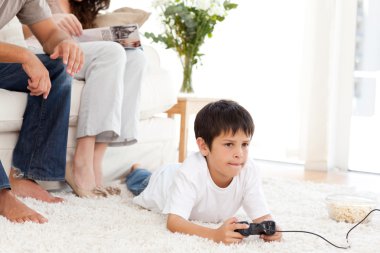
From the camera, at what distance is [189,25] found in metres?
3.49

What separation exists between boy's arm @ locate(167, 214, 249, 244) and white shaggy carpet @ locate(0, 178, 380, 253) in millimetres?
24

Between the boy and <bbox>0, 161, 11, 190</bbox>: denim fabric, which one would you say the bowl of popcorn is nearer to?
the boy

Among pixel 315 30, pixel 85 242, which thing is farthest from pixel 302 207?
pixel 315 30

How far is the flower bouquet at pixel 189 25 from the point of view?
11.4 ft

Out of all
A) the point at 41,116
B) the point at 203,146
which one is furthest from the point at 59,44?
Result: the point at 203,146

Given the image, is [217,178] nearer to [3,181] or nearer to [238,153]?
[238,153]

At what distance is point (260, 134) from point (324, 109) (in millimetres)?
660

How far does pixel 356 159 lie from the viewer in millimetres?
3863

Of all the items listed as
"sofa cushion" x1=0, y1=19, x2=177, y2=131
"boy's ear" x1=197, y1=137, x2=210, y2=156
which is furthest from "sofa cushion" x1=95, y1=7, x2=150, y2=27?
"boy's ear" x1=197, y1=137, x2=210, y2=156

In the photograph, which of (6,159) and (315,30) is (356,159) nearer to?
(315,30)

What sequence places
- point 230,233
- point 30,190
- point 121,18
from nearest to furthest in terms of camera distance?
1. point 230,233
2. point 30,190
3. point 121,18

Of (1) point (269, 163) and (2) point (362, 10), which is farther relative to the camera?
(1) point (269, 163)

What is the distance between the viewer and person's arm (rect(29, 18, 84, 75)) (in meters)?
1.99

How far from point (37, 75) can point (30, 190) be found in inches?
16.7
